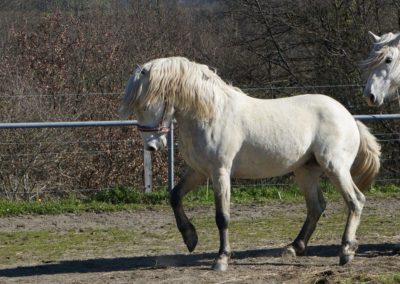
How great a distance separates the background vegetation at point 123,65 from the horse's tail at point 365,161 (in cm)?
533

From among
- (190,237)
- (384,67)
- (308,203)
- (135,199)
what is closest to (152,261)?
(190,237)

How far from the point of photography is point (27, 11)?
91.7 feet

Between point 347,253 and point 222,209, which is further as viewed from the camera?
Answer: point 347,253

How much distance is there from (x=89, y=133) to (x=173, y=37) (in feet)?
34.9

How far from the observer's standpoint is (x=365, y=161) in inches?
317

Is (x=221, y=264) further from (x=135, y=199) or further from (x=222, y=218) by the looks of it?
(x=135, y=199)

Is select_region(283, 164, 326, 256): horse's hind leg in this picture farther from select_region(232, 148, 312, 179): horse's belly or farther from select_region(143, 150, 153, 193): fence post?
select_region(143, 150, 153, 193): fence post

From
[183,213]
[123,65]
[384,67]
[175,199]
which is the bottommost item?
[183,213]

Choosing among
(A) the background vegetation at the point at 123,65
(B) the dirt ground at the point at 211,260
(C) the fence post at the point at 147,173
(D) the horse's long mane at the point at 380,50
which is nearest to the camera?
(B) the dirt ground at the point at 211,260

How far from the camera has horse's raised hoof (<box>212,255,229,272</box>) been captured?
7207mm

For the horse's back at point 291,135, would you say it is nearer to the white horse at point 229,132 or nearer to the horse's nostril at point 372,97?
the white horse at point 229,132

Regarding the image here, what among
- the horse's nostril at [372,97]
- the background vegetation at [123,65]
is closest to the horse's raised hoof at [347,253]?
the horse's nostril at [372,97]

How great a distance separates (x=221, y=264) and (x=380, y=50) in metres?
2.41

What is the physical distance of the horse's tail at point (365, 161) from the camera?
316 inches
